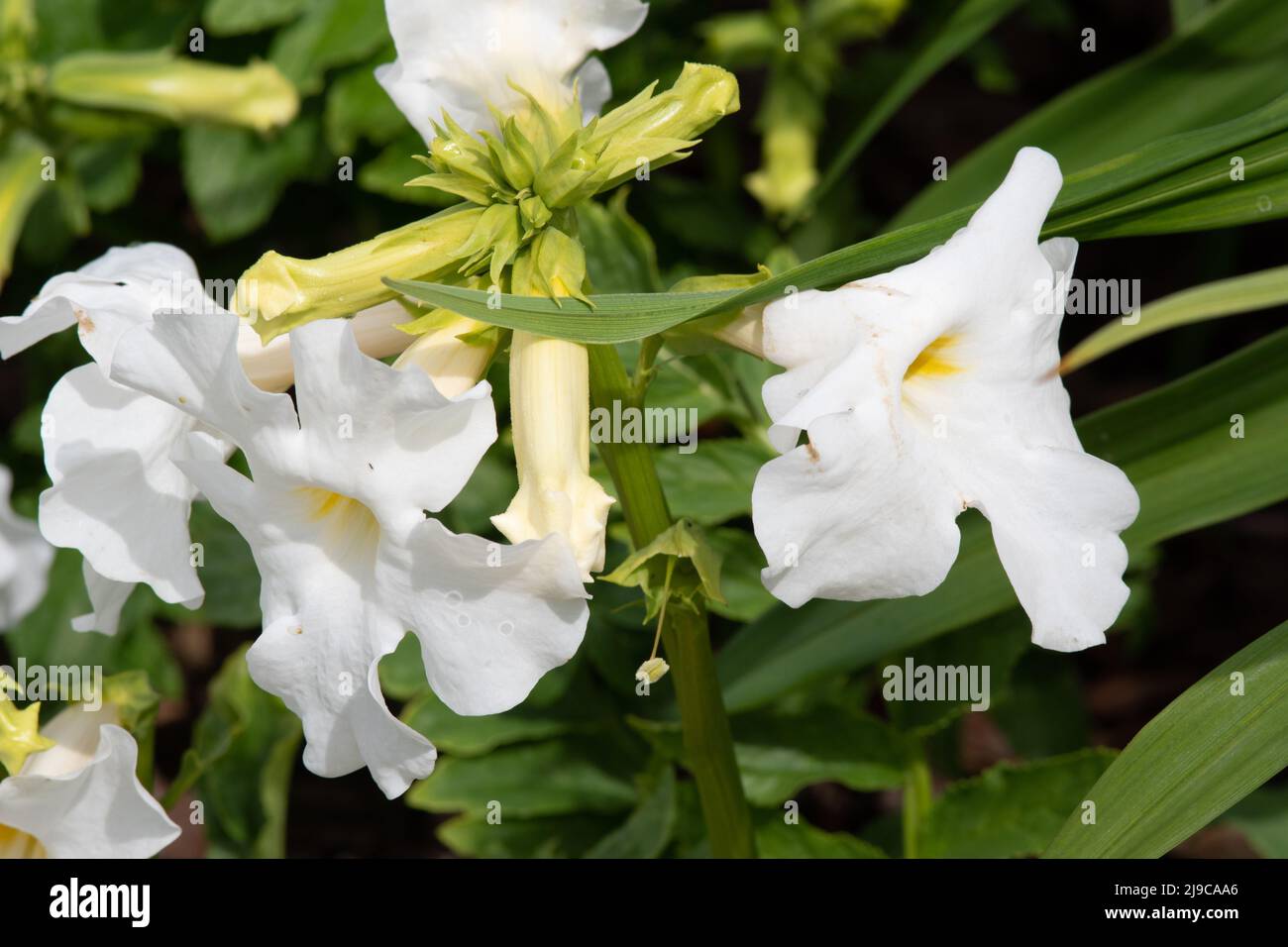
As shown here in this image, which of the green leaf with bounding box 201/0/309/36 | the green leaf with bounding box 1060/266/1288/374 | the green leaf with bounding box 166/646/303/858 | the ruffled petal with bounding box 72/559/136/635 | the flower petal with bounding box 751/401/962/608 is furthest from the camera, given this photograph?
the green leaf with bounding box 201/0/309/36

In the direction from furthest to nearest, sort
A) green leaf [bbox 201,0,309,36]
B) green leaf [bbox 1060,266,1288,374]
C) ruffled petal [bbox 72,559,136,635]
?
green leaf [bbox 201,0,309,36] → green leaf [bbox 1060,266,1288,374] → ruffled petal [bbox 72,559,136,635]

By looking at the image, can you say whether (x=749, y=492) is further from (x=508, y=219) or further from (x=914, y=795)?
(x=508, y=219)

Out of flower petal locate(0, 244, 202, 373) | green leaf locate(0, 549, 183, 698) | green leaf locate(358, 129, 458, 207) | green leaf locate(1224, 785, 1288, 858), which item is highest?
green leaf locate(358, 129, 458, 207)

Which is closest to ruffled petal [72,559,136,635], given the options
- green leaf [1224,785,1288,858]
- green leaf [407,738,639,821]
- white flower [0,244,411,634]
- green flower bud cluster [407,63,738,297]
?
white flower [0,244,411,634]

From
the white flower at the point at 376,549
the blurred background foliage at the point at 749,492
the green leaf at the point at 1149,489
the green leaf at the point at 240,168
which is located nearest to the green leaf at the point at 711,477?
the blurred background foliage at the point at 749,492

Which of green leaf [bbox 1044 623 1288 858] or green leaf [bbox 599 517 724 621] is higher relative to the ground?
green leaf [bbox 599 517 724 621]

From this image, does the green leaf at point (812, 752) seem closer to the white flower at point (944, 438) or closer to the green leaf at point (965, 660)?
the green leaf at point (965, 660)

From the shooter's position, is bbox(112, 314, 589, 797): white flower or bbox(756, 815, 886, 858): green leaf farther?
bbox(756, 815, 886, 858): green leaf

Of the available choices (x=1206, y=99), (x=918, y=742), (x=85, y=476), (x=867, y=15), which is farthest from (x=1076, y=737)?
(x=85, y=476)

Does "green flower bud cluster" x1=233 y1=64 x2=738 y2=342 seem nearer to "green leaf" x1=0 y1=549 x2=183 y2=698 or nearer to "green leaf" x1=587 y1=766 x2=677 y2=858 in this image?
"green leaf" x1=587 y1=766 x2=677 y2=858
